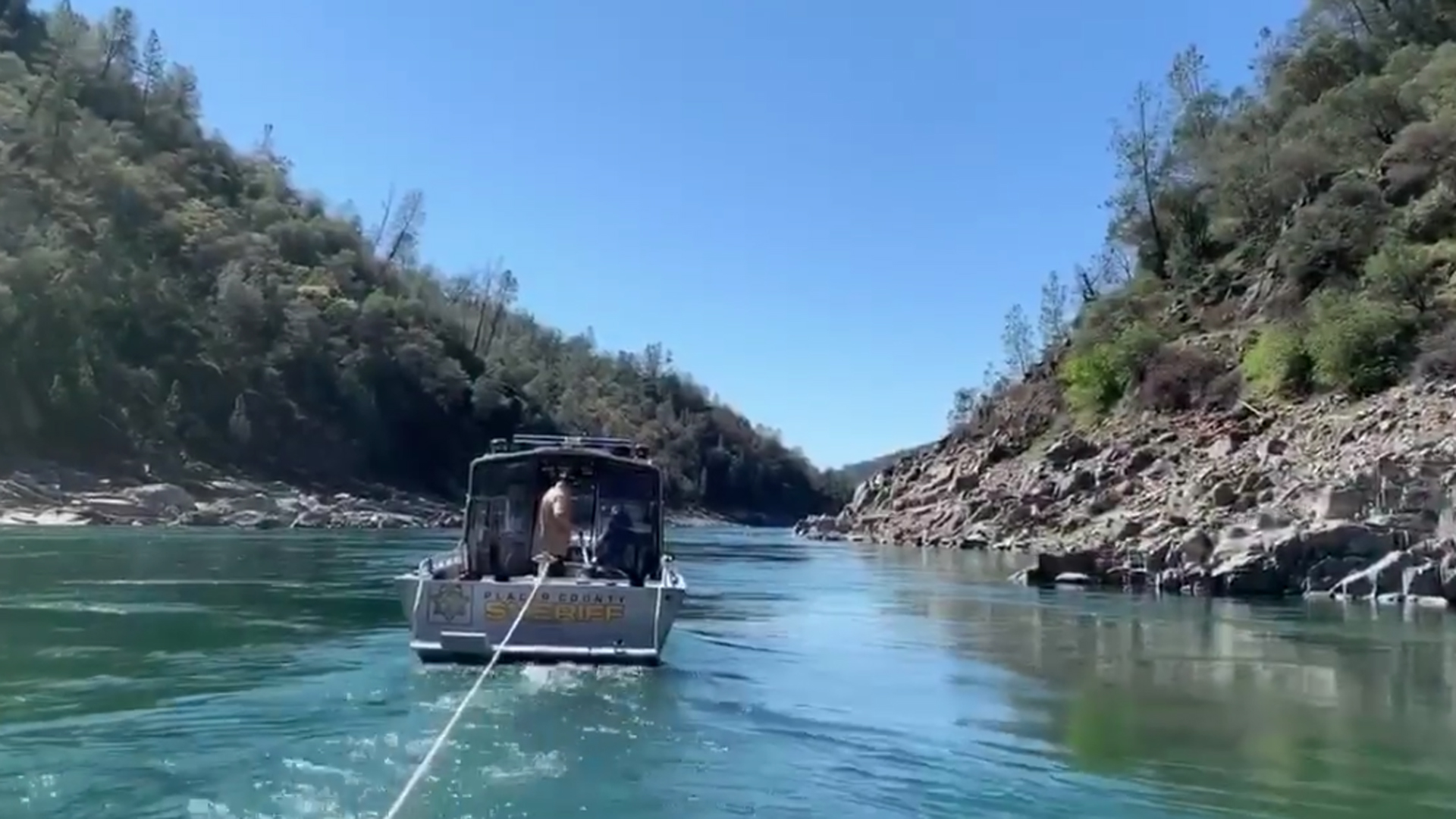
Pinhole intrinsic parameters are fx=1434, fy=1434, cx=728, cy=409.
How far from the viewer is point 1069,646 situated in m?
24.8

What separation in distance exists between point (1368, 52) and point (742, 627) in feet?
207

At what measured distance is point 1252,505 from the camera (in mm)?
41531

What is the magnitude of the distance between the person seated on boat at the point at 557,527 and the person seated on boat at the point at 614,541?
0.83m

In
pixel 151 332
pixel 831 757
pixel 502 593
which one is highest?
pixel 151 332

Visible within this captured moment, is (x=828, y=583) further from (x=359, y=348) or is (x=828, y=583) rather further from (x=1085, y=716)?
(x=359, y=348)

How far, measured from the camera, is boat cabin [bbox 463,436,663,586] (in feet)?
71.7

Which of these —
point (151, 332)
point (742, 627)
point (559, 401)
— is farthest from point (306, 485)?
point (742, 627)

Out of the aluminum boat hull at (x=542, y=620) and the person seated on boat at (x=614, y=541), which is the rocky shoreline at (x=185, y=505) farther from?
the aluminum boat hull at (x=542, y=620)

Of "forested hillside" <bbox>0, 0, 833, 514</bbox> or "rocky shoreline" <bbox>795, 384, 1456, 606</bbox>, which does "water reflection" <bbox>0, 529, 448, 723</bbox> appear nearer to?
"rocky shoreline" <bbox>795, 384, 1456, 606</bbox>

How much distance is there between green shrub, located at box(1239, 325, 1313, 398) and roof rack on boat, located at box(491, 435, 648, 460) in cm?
3442

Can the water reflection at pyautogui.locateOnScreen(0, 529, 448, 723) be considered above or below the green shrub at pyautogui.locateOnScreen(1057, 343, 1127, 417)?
below

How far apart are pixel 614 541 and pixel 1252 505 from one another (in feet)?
85.1

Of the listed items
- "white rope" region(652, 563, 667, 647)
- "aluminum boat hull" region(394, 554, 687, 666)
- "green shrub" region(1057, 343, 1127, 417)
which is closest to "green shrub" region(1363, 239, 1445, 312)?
"green shrub" region(1057, 343, 1127, 417)

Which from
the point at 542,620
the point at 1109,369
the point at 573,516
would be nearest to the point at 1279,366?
the point at 1109,369
